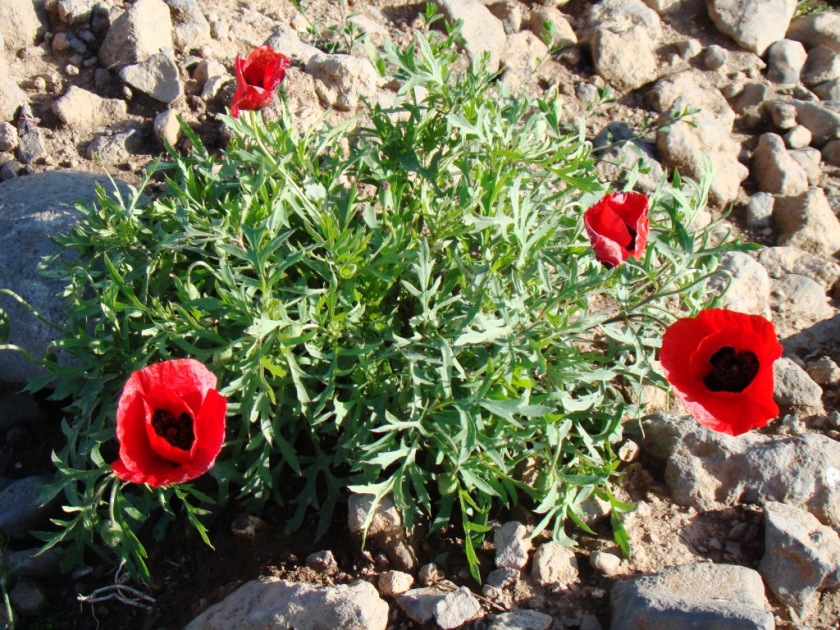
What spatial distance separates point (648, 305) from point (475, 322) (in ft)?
1.75

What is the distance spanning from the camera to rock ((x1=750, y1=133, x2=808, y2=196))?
169 inches

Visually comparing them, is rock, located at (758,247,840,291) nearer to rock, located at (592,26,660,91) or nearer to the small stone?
the small stone

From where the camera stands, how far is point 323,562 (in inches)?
106

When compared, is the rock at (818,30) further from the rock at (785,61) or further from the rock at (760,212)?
the rock at (760,212)

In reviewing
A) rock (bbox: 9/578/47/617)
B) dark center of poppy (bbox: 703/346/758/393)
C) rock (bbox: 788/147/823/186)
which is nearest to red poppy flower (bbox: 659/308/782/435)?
dark center of poppy (bbox: 703/346/758/393)

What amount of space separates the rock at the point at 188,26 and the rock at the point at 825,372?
3109mm

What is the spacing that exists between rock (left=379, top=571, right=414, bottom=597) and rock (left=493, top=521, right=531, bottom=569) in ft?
0.95

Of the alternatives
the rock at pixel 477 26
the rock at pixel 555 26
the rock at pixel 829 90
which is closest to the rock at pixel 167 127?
the rock at pixel 477 26

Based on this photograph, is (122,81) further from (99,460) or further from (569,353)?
(569,353)

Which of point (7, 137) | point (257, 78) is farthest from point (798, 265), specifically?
point (7, 137)

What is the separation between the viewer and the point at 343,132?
10.8ft

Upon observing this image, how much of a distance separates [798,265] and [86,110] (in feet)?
10.8

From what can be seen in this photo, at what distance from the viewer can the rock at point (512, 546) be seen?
8.77ft

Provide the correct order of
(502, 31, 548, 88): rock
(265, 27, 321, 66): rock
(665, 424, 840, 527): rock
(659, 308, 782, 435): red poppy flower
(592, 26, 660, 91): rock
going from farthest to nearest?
1. (592, 26, 660, 91): rock
2. (502, 31, 548, 88): rock
3. (265, 27, 321, 66): rock
4. (665, 424, 840, 527): rock
5. (659, 308, 782, 435): red poppy flower
